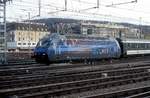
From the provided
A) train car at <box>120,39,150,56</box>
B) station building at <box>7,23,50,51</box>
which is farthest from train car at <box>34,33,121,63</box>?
station building at <box>7,23,50,51</box>

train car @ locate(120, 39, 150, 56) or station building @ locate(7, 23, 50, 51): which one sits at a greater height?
station building @ locate(7, 23, 50, 51)

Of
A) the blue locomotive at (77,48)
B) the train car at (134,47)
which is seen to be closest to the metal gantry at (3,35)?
the blue locomotive at (77,48)

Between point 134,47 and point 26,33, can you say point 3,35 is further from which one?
point 26,33

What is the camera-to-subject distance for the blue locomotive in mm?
28469

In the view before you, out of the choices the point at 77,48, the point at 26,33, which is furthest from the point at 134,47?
the point at 26,33

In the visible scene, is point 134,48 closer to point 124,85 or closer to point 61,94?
point 124,85

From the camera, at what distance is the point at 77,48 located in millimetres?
31422

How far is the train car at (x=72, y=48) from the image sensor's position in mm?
28406

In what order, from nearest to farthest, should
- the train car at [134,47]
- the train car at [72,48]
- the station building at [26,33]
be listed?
the train car at [72,48] → the train car at [134,47] → the station building at [26,33]

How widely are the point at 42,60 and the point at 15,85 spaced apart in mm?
12849

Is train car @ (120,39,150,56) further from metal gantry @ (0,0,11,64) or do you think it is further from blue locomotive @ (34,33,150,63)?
metal gantry @ (0,0,11,64)

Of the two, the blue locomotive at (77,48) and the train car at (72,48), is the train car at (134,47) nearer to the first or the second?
the blue locomotive at (77,48)

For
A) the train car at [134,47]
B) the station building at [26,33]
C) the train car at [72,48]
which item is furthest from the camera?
the station building at [26,33]

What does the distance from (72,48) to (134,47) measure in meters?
15.5
